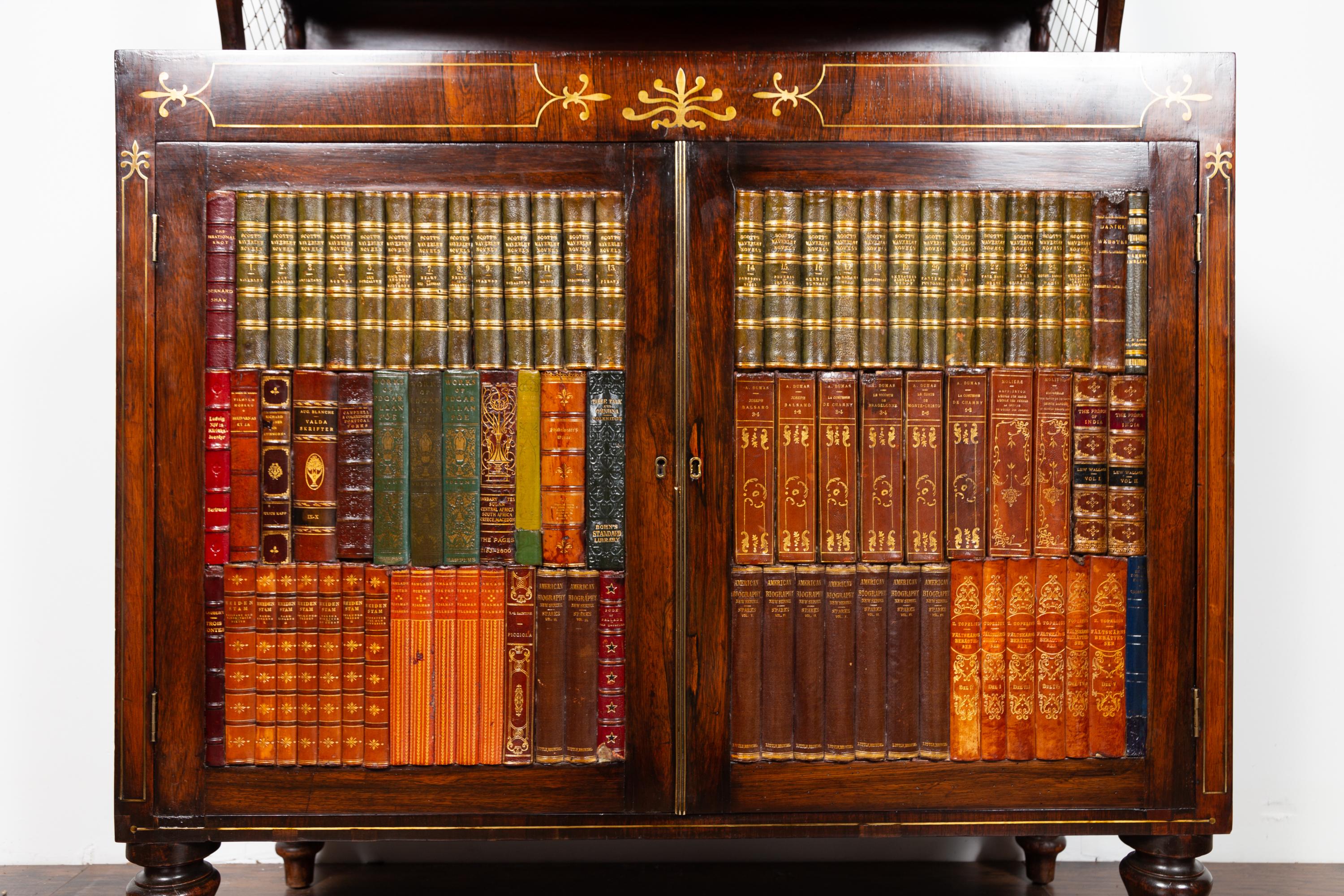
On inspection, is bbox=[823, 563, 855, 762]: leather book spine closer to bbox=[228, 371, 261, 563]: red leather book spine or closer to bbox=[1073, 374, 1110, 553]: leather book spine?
bbox=[1073, 374, 1110, 553]: leather book spine

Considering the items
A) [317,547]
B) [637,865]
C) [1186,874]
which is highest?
[317,547]

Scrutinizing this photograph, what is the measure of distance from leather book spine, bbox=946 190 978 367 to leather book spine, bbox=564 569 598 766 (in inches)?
32.9

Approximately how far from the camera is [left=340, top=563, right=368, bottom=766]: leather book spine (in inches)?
74.7

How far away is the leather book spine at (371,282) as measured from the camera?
189 centimetres

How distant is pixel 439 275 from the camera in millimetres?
1896

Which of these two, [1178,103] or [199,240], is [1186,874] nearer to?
[1178,103]

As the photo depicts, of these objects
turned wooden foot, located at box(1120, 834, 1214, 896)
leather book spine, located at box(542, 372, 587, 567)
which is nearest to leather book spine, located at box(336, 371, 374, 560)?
leather book spine, located at box(542, 372, 587, 567)

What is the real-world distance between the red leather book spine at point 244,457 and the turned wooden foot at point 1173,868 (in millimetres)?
1845

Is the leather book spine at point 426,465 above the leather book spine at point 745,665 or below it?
above

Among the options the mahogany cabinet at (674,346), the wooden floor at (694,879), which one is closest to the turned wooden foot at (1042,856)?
the wooden floor at (694,879)
